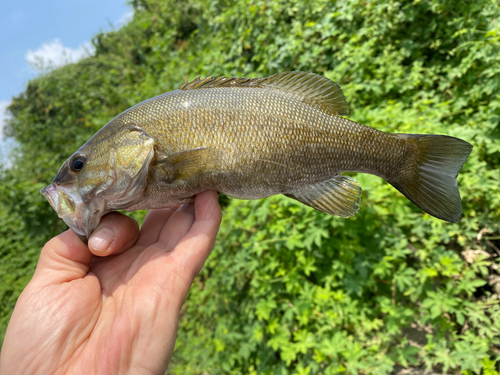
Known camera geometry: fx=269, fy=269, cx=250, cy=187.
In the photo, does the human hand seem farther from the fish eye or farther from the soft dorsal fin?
the soft dorsal fin

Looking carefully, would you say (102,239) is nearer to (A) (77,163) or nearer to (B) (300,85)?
(A) (77,163)

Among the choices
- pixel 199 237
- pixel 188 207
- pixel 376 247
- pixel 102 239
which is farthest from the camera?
pixel 376 247

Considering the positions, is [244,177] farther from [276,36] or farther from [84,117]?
[84,117]

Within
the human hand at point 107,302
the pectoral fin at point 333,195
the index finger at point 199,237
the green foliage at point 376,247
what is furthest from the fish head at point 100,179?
the green foliage at point 376,247

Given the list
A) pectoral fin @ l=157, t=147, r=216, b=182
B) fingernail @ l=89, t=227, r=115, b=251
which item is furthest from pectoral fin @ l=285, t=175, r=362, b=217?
fingernail @ l=89, t=227, r=115, b=251

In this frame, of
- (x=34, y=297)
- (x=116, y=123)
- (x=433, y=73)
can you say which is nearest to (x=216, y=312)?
(x=34, y=297)

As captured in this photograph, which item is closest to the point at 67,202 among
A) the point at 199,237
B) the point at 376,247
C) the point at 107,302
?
the point at 107,302

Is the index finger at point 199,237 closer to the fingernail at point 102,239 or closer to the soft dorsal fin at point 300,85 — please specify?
the fingernail at point 102,239
